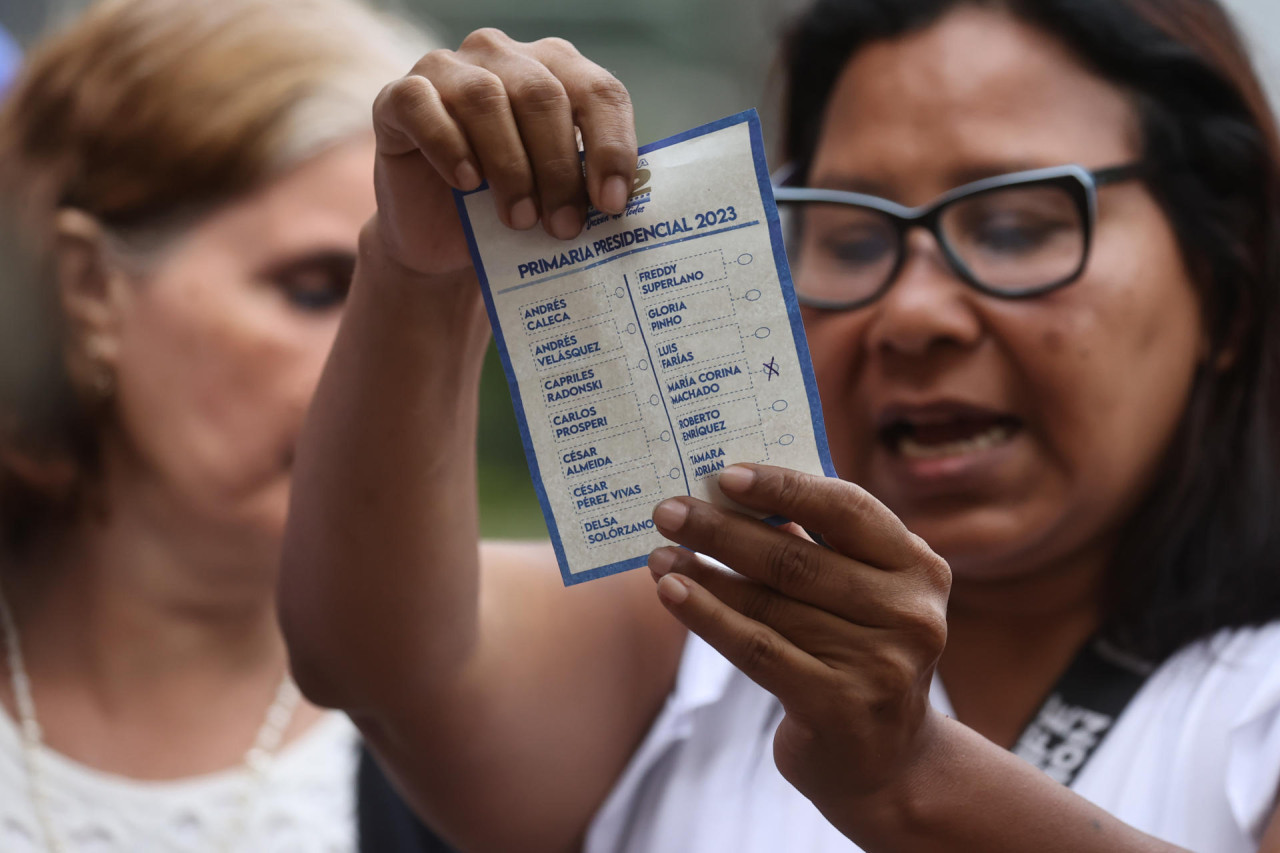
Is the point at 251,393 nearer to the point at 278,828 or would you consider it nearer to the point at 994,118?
the point at 278,828

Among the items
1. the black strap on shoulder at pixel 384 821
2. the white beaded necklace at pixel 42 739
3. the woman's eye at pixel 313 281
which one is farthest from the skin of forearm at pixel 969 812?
the woman's eye at pixel 313 281

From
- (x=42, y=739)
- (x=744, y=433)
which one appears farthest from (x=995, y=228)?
(x=42, y=739)

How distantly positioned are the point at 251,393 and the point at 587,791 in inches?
37.3

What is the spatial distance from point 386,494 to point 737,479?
1.43 feet

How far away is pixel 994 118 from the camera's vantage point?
169cm

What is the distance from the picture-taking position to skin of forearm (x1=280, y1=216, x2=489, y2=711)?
1.26 m

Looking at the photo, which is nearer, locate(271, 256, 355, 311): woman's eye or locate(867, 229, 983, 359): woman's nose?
locate(867, 229, 983, 359): woman's nose

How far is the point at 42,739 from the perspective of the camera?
203 centimetres

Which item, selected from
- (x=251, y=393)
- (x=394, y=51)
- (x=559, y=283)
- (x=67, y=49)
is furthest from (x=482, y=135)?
(x=67, y=49)

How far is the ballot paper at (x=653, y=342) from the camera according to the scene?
1.10 m

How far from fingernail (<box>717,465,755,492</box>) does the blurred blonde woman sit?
123 centimetres

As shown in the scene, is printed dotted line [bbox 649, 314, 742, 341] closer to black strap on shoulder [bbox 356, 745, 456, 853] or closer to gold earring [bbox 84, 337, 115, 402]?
black strap on shoulder [bbox 356, 745, 456, 853]

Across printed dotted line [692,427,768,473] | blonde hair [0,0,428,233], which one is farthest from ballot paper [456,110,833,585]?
blonde hair [0,0,428,233]

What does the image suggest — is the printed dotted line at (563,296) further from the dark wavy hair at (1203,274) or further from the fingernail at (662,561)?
the dark wavy hair at (1203,274)
